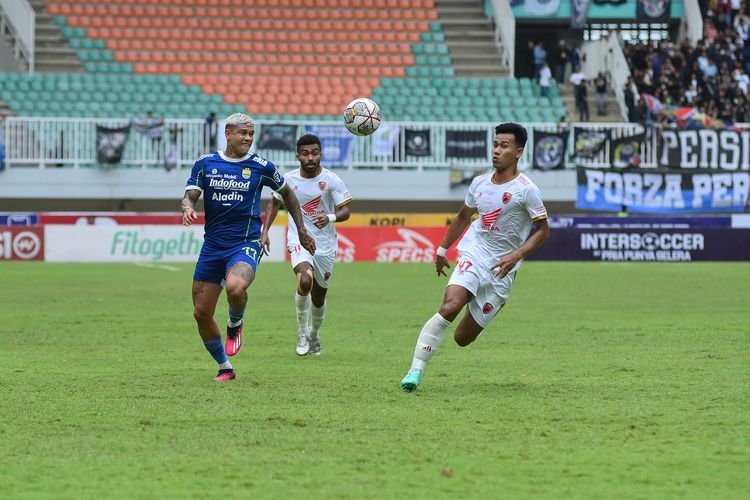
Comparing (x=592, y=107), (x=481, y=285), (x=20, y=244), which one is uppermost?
(x=592, y=107)

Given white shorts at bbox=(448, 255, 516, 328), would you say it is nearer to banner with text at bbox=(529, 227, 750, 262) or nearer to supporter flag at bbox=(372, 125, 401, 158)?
banner with text at bbox=(529, 227, 750, 262)

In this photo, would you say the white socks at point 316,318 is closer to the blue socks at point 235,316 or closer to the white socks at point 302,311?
the white socks at point 302,311

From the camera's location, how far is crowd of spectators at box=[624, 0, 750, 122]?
40.3m

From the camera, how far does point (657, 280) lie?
991 inches

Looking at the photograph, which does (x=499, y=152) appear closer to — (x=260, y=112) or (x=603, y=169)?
(x=603, y=169)

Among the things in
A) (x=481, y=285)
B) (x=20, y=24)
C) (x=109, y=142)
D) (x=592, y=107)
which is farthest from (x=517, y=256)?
(x=20, y=24)

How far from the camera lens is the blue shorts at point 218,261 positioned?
34.0 feet

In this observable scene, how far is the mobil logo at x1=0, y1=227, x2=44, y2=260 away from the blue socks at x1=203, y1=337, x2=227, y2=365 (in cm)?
2175

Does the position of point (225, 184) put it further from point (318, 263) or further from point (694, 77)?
point (694, 77)

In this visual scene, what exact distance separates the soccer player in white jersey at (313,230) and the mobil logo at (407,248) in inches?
728

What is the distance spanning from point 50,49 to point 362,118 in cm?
3025

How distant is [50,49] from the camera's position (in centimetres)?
4131

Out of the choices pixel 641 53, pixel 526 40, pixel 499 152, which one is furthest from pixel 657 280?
pixel 526 40

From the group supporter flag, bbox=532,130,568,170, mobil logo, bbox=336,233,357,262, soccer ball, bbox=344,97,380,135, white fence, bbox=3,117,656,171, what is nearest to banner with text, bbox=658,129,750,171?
white fence, bbox=3,117,656,171
